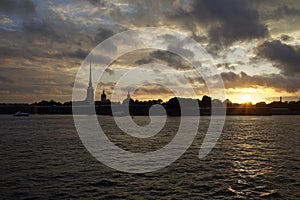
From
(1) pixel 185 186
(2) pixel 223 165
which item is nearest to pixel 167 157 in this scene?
(2) pixel 223 165

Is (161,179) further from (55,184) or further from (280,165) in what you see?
(280,165)

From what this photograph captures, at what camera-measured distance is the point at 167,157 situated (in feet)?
122

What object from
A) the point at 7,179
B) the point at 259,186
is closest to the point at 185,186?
the point at 259,186

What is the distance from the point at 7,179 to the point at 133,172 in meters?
11.0

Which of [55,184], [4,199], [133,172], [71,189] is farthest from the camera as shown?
[133,172]

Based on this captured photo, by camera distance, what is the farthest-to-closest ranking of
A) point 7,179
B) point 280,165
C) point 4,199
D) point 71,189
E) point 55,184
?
point 280,165, point 7,179, point 55,184, point 71,189, point 4,199

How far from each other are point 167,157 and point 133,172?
9.50 metres

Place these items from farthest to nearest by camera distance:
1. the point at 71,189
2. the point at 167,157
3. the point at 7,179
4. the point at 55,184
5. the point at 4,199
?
1. the point at 167,157
2. the point at 7,179
3. the point at 55,184
4. the point at 71,189
5. the point at 4,199

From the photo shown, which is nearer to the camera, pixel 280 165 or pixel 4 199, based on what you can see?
pixel 4 199

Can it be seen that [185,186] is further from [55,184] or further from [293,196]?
[55,184]

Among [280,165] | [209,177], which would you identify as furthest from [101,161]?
[280,165]

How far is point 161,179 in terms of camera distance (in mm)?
25438

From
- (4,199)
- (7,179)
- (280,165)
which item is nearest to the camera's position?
(4,199)

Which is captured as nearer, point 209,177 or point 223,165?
point 209,177
